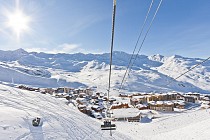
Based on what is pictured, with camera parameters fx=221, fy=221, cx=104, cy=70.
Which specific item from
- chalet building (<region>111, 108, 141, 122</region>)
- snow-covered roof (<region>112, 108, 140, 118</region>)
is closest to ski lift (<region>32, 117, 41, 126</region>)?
chalet building (<region>111, 108, 141, 122</region>)

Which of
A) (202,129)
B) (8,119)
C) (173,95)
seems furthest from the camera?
(173,95)

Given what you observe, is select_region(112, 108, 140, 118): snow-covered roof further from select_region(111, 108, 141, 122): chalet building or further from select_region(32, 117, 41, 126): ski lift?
select_region(32, 117, 41, 126): ski lift

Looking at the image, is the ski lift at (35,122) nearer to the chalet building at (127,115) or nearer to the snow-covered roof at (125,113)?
the chalet building at (127,115)

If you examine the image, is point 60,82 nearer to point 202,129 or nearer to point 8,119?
point 202,129

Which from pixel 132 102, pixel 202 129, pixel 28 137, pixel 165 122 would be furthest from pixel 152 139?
pixel 132 102

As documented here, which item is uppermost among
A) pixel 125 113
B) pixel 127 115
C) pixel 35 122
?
pixel 35 122

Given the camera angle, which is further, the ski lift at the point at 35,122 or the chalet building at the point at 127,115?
the chalet building at the point at 127,115

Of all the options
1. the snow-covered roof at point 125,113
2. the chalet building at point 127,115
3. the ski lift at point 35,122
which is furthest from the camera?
the snow-covered roof at point 125,113

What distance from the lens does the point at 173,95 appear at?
68.9 meters

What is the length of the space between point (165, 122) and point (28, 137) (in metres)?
29.1

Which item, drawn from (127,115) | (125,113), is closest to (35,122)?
(127,115)

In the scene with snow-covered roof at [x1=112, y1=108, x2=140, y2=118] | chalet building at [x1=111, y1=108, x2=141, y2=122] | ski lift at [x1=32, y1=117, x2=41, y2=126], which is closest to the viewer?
ski lift at [x1=32, y1=117, x2=41, y2=126]

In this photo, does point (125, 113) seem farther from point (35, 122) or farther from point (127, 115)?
point (35, 122)

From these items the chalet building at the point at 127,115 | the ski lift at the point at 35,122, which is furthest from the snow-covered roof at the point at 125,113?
the ski lift at the point at 35,122
